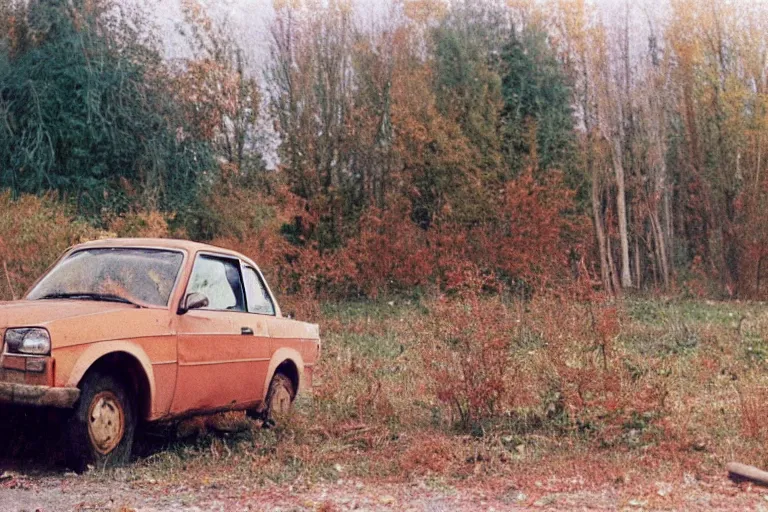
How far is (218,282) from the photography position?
9.58 metres

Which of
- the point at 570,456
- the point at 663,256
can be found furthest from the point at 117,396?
the point at 663,256

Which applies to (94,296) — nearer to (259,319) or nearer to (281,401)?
(259,319)

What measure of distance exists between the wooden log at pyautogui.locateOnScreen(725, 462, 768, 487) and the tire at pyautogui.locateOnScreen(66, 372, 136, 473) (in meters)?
4.89

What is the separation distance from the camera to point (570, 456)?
28.6ft

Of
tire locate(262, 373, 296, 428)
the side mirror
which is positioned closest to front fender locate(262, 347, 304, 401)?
tire locate(262, 373, 296, 428)

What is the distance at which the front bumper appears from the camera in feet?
24.0

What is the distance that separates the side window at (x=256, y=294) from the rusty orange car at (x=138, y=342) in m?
0.02

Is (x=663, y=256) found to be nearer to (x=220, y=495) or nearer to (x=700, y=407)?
(x=700, y=407)

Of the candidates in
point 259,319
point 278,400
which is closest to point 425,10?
point 278,400

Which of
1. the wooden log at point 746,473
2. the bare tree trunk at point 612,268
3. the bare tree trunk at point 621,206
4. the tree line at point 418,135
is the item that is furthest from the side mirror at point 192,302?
the bare tree trunk at point 621,206

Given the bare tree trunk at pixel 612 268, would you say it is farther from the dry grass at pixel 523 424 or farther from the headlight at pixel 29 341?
the headlight at pixel 29 341

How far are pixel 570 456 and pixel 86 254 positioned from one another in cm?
475

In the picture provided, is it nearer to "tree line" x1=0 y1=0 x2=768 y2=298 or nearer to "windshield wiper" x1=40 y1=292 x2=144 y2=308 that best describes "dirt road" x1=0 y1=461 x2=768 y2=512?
"windshield wiper" x1=40 y1=292 x2=144 y2=308

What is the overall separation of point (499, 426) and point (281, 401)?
2.31 meters
